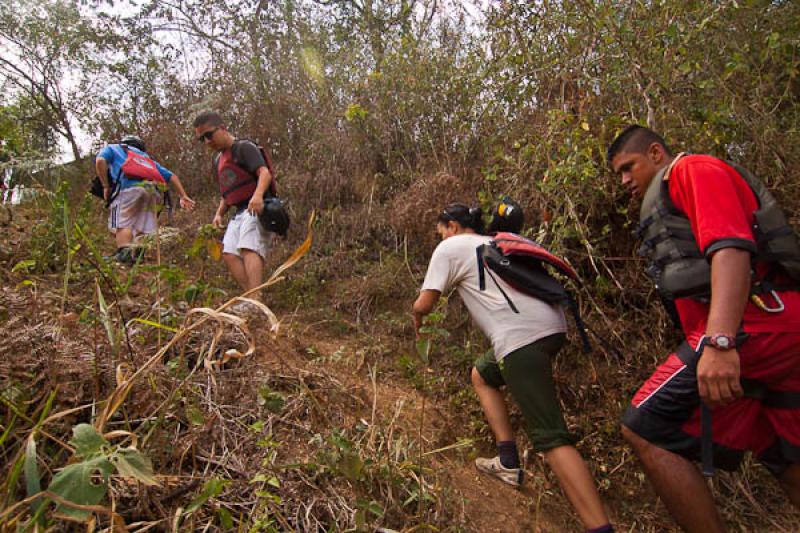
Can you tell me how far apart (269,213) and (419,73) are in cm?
252

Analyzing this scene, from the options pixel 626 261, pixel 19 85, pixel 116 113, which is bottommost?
pixel 626 261

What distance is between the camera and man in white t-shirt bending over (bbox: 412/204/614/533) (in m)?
2.29

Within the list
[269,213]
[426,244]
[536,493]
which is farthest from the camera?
[426,244]

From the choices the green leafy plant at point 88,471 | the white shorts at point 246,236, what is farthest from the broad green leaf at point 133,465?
the white shorts at point 246,236

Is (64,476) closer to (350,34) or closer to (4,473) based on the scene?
(4,473)

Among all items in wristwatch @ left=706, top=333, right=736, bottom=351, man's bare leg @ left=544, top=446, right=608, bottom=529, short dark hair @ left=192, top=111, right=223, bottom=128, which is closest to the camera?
wristwatch @ left=706, top=333, right=736, bottom=351

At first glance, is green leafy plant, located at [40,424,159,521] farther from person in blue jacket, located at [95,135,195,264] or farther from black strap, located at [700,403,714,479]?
person in blue jacket, located at [95,135,195,264]

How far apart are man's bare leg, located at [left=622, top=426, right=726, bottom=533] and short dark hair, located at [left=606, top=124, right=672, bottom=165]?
127 cm

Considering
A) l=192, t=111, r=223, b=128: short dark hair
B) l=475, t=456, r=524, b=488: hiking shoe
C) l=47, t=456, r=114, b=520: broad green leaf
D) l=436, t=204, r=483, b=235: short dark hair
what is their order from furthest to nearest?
l=192, t=111, r=223, b=128: short dark hair, l=436, t=204, r=483, b=235: short dark hair, l=475, t=456, r=524, b=488: hiking shoe, l=47, t=456, r=114, b=520: broad green leaf

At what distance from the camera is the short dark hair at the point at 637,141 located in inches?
87.7

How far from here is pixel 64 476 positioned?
116cm

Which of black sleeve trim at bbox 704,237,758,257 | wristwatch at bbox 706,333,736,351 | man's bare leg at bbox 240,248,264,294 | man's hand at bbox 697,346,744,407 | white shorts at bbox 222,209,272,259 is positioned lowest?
man's hand at bbox 697,346,744,407

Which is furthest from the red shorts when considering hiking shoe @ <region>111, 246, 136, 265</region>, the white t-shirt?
hiking shoe @ <region>111, 246, 136, 265</region>

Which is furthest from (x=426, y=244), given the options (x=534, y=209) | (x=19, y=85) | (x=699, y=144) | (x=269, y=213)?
(x=19, y=85)
